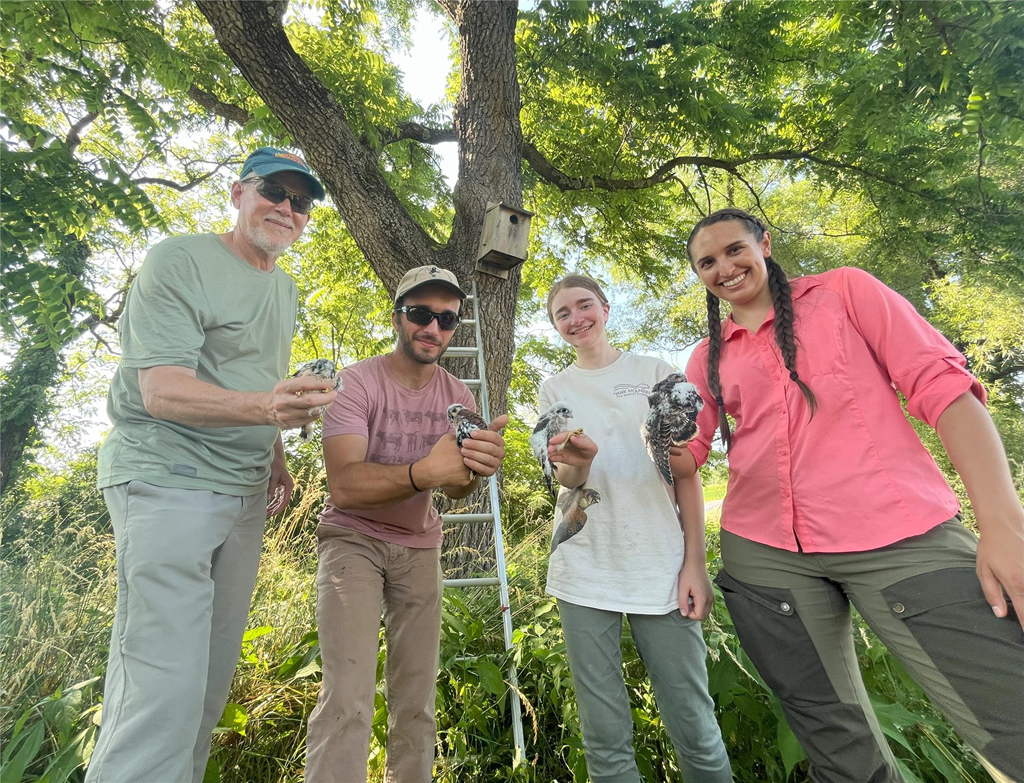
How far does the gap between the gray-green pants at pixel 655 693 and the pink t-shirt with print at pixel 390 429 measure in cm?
86

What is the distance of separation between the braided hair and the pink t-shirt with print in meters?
1.25

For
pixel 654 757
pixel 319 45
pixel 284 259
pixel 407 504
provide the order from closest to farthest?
pixel 407 504, pixel 654 757, pixel 319 45, pixel 284 259

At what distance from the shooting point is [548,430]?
2178mm

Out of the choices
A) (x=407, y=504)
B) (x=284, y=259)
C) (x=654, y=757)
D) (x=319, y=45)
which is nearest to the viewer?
(x=407, y=504)

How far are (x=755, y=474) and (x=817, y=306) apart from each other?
2.17 feet

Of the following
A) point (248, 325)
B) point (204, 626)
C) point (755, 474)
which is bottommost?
point (204, 626)

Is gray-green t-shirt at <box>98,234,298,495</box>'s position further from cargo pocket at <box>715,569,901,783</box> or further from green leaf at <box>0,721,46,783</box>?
cargo pocket at <box>715,569,901,783</box>

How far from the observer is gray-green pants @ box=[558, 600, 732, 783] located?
76.0 inches

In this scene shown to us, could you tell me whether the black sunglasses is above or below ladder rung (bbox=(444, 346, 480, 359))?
below

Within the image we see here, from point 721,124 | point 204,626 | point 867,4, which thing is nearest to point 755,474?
point 204,626

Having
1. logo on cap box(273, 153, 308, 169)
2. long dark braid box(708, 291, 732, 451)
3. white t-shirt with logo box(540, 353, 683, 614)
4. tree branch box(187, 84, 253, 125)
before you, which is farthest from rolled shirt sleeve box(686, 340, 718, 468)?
tree branch box(187, 84, 253, 125)

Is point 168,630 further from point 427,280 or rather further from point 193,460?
point 427,280

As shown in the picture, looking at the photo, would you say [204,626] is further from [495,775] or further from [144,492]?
[495,775]

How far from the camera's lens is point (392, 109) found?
578cm
